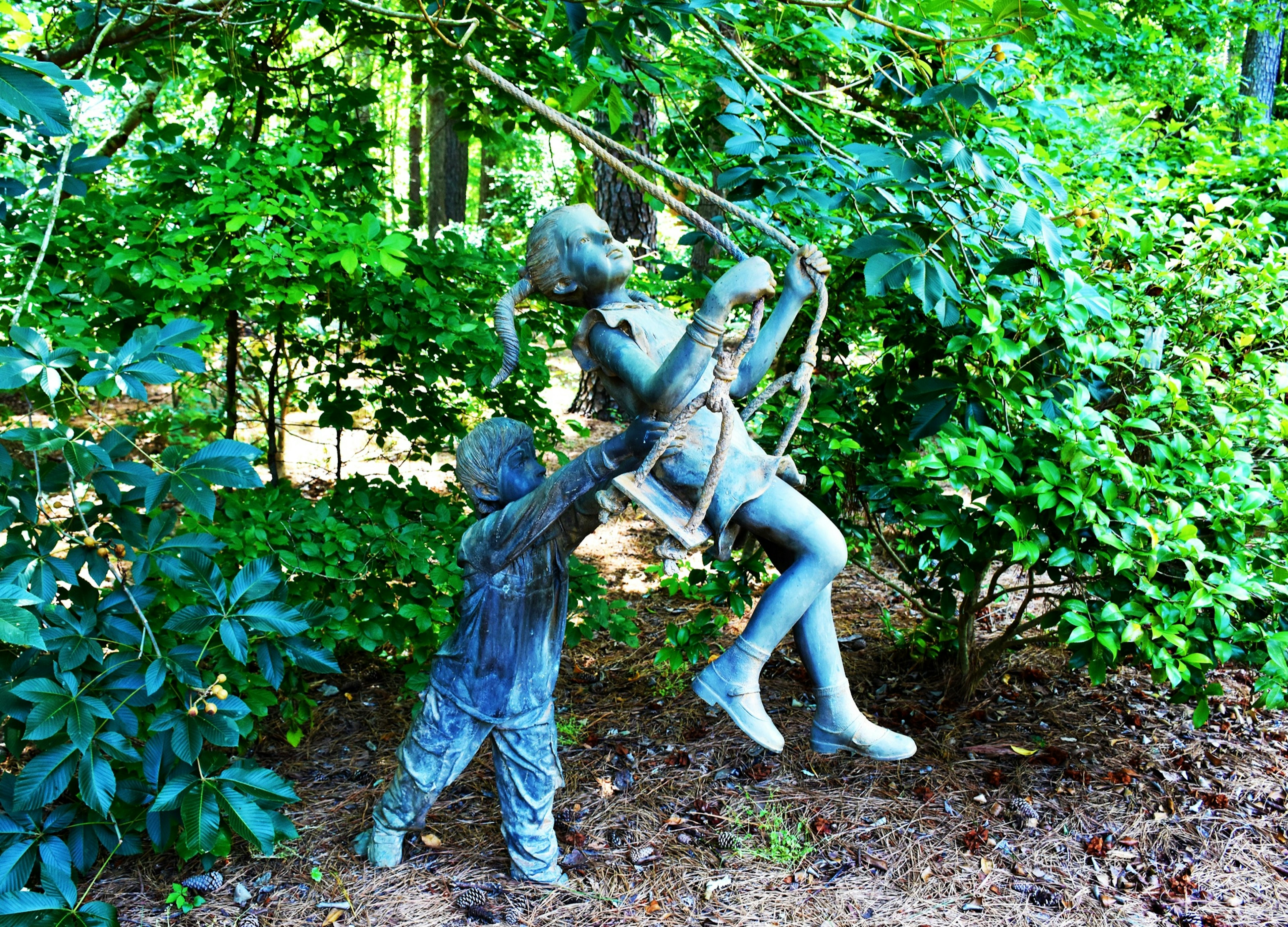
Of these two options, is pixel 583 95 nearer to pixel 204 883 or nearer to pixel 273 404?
pixel 273 404

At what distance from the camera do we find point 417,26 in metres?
4.46

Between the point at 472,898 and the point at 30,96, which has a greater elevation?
the point at 30,96

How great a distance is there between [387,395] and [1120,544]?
3.04 meters

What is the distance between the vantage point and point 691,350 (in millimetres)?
2092

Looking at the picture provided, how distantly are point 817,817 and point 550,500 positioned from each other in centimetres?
184

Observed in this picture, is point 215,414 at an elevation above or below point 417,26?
below

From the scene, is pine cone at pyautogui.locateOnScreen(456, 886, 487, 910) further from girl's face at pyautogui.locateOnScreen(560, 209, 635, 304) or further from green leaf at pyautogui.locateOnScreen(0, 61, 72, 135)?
green leaf at pyautogui.locateOnScreen(0, 61, 72, 135)

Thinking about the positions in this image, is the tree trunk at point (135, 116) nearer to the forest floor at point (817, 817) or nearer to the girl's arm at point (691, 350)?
the forest floor at point (817, 817)

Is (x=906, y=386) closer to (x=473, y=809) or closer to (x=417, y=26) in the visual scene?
(x=473, y=809)

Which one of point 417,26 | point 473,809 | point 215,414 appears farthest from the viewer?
point 215,414

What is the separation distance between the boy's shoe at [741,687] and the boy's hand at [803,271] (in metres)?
0.86

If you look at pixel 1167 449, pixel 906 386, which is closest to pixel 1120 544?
pixel 1167 449

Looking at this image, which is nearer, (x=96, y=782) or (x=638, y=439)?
(x=638, y=439)

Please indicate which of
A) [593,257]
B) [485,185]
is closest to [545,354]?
[593,257]
